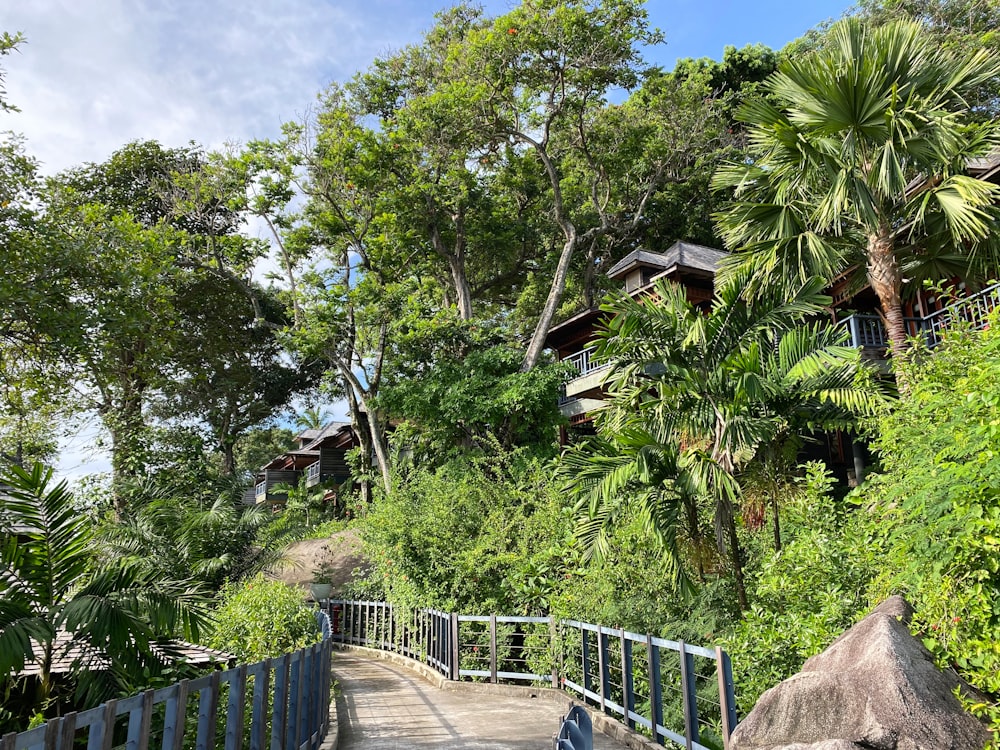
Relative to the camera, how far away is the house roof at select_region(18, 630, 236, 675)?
6734 mm

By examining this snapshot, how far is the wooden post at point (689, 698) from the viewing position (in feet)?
22.1

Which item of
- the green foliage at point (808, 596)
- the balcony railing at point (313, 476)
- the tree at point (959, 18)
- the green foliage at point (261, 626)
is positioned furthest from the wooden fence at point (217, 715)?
the balcony railing at point (313, 476)

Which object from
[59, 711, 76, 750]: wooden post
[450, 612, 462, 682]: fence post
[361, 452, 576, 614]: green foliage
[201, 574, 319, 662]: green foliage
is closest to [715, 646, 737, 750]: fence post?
[59, 711, 76, 750]: wooden post

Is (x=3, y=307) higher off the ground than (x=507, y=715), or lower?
higher

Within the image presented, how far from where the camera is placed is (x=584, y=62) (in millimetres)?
22094

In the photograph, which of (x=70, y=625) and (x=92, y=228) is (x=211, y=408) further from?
(x=70, y=625)

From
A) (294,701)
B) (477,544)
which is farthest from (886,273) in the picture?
(294,701)

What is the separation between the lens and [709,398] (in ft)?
29.4

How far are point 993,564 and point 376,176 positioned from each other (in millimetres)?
21835

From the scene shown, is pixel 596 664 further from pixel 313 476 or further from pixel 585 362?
pixel 313 476

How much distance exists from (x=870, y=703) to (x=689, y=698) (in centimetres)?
264

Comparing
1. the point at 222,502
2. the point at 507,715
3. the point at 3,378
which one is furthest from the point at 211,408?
the point at 507,715

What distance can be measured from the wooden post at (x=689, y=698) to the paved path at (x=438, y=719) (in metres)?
1.35

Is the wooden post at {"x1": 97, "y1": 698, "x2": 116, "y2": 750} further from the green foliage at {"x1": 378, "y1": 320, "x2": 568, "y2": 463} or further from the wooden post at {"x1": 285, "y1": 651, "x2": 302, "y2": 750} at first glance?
the green foliage at {"x1": 378, "y1": 320, "x2": 568, "y2": 463}
